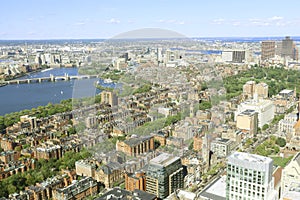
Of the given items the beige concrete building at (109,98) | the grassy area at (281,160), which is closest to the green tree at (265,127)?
the grassy area at (281,160)

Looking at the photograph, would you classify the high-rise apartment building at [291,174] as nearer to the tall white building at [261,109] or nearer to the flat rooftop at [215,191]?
the flat rooftop at [215,191]

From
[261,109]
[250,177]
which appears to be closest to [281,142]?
[261,109]

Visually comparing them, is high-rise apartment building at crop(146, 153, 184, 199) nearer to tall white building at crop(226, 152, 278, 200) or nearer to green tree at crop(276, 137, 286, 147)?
tall white building at crop(226, 152, 278, 200)

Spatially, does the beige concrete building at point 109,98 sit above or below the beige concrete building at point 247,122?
above

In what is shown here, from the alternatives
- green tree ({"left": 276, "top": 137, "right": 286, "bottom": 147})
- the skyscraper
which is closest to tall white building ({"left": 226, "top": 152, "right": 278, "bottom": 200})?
green tree ({"left": 276, "top": 137, "right": 286, "bottom": 147})

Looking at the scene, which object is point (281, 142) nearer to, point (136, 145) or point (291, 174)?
point (291, 174)
